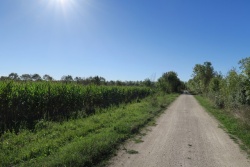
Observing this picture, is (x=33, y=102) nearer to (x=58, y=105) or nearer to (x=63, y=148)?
(x=58, y=105)

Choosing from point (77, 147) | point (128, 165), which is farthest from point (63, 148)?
point (128, 165)

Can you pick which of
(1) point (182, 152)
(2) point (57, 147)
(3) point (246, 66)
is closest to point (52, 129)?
(2) point (57, 147)

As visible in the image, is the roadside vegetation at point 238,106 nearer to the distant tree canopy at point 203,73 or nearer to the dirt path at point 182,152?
the dirt path at point 182,152

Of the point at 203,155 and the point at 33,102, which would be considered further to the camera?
the point at 33,102

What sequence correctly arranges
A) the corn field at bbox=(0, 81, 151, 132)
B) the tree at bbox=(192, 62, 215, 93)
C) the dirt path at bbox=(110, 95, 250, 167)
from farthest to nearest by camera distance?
the tree at bbox=(192, 62, 215, 93) → the corn field at bbox=(0, 81, 151, 132) → the dirt path at bbox=(110, 95, 250, 167)

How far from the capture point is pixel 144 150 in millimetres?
7871

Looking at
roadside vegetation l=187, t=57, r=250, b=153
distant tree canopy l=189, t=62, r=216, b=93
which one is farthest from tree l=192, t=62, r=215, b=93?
roadside vegetation l=187, t=57, r=250, b=153

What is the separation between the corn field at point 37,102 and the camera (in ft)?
37.7

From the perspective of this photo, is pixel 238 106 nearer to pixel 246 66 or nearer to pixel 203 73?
pixel 246 66

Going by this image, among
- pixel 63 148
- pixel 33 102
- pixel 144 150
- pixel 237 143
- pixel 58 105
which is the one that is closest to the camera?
pixel 63 148

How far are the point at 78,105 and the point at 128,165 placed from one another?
12.4m

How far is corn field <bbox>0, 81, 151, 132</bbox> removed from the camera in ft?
37.7

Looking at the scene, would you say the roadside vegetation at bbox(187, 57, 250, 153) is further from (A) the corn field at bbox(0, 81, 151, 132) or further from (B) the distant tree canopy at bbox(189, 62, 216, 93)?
(B) the distant tree canopy at bbox(189, 62, 216, 93)

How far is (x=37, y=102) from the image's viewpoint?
532 inches
